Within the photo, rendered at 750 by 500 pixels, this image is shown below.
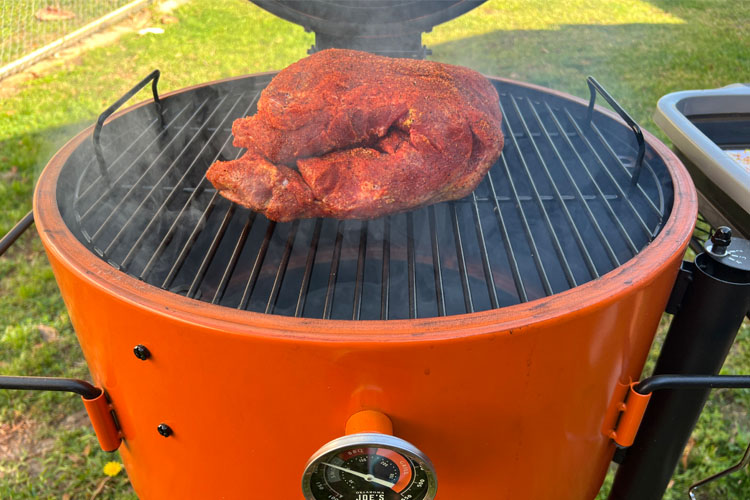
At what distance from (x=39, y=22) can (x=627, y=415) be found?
7.61 meters

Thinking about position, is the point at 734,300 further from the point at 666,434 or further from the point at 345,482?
the point at 345,482

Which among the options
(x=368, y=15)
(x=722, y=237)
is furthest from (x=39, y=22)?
(x=722, y=237)

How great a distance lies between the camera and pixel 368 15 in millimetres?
2693

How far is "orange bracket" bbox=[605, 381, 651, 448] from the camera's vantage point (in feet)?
5.86

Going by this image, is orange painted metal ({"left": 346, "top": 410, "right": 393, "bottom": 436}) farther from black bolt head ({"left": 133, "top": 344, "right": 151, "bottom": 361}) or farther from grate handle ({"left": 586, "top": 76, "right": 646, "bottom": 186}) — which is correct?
grate handle ({"left": 586, "top": 76, "right": 646, "bottom": 186})

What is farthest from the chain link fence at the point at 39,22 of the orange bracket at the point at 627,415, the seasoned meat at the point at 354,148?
the orange bracket at the point at 627,415

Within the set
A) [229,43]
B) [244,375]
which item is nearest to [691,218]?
[244,375]

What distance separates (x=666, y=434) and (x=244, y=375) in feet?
5.09

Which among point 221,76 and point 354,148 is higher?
point 354,148

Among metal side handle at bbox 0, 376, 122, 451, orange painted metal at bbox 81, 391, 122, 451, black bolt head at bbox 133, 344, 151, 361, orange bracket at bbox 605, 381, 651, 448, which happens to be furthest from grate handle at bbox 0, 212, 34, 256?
orange bracket at bbox 605, 381, 651, 448

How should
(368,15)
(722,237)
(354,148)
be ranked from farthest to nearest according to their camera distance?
(368,15)
(354,148)
(722,237)

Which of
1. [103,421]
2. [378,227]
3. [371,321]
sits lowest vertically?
[103,421]

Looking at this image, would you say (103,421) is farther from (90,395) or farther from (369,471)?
(369,471)

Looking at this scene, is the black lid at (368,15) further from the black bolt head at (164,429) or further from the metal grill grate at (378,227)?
the black bolt head at (164,429)
